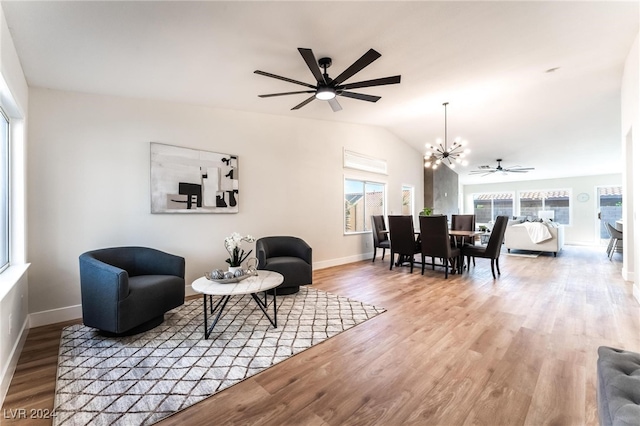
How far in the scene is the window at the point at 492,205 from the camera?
444 inches

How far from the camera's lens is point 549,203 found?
10.3 metres

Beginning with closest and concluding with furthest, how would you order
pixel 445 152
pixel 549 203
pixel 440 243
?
pixel 440 243
pixel 445 152
pixel 549 203

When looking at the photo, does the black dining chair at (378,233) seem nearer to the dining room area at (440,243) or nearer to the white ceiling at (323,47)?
the dining room area at (440,243)

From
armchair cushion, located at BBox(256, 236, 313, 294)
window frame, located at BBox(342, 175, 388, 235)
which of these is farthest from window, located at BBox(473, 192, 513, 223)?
armchair cushion, located at BBox(256, 236, 313, 294)

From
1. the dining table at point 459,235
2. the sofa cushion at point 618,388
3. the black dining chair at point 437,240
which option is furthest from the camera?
the dining table at point 459,235

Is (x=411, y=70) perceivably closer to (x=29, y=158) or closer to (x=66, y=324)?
(x=29, y=158)

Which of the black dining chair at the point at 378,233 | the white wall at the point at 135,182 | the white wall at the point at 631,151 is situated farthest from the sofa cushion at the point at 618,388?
the black dining chair at the point at 378,233

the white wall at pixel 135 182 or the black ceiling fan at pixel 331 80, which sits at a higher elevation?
the black ceiling fan at pixel 331 80

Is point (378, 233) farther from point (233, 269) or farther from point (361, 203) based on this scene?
point (233, 269)

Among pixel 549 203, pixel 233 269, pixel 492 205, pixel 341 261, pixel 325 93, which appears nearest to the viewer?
pixel 233 269

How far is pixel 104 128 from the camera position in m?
3.23

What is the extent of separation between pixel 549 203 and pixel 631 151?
7.35 meters

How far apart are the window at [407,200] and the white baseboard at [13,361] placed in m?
7.49

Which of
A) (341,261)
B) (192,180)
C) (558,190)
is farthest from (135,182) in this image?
(558,190)
